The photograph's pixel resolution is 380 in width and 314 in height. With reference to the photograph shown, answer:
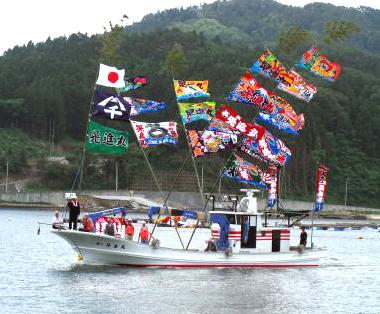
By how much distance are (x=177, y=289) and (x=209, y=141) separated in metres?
12.8

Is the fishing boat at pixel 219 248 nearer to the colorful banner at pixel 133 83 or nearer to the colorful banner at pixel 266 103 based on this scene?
the colorful banner at pixel 266 103

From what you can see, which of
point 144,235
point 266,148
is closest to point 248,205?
point 266,148

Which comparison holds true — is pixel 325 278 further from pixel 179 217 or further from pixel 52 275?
pixel 52 275

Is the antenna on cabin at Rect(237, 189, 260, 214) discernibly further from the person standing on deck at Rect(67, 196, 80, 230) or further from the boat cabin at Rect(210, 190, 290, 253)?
the person standing on deck at Rect(67, 196, 80, 230)

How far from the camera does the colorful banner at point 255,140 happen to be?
186ft

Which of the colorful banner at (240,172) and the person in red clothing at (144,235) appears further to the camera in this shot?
the colorful banner at (240,172)

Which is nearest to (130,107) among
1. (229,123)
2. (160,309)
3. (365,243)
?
(229,123)

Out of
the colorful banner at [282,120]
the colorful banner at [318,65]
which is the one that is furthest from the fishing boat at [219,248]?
the colorful banner at [318,65]

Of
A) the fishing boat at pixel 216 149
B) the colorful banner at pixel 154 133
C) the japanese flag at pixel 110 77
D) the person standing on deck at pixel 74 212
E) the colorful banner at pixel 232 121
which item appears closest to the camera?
the person standing on deck at pixel 74 212

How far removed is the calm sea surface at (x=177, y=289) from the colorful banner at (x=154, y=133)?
336 inches

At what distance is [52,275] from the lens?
186ft

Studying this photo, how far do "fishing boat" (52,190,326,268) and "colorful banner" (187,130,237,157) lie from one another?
4199 millimetres

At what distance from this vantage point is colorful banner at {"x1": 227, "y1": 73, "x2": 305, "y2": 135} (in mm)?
57959

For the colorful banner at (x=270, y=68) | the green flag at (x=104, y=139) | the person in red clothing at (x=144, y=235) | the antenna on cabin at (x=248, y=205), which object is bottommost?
the person in red clothing at (x=144, y=235)
